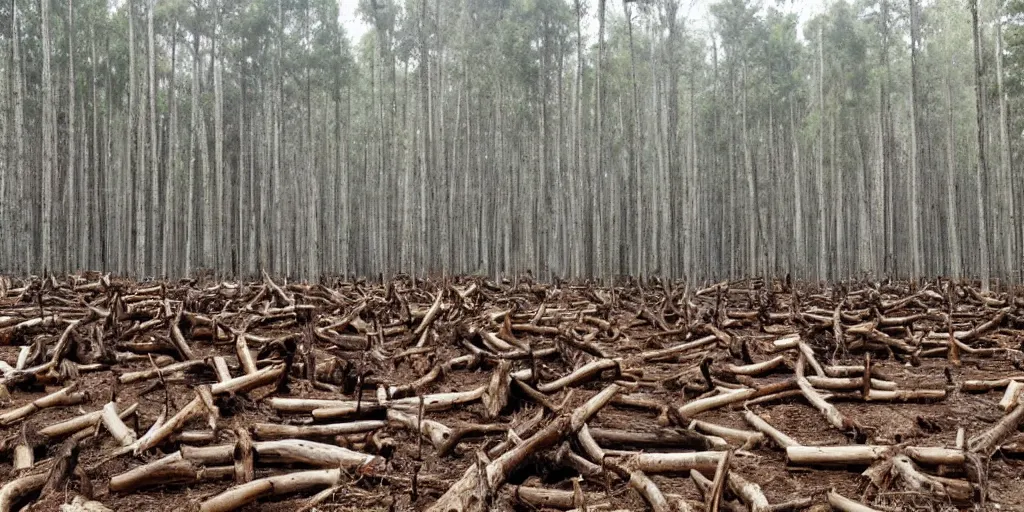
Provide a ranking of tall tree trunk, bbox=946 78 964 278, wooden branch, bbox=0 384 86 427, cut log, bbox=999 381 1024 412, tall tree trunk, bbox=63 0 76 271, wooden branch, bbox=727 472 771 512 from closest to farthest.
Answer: wooden branch, bbox=727 472 771 512
wooden branch, bbox=0 384 86 427
cut log, bbox=999 381 1024 412
tall tree trunk, bbox=946 78 964 278
tall tree trunk, bbox=63 0 76 271

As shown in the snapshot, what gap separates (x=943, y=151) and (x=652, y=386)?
Answer: 1950 cm

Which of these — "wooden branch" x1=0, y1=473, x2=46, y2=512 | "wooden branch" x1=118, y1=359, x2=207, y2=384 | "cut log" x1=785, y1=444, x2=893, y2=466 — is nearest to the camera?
"wooden branch" x1=0, y1=473, x2=46, y2=512

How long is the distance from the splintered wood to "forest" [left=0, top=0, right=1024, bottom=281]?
6.77 m

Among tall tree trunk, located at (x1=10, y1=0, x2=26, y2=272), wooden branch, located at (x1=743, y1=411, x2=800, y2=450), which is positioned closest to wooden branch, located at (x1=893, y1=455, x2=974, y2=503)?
wooden branch, located at (x1=743, y1=411, x2=800, y2=450)

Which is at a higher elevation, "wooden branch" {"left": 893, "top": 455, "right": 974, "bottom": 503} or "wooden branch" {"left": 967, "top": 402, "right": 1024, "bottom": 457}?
"wooden branch" {"left": 967, "top": 402, "right": 1024, "bottom": 457}

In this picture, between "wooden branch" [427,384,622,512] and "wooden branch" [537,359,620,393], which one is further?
"wooden branch" [537,359,620,393]

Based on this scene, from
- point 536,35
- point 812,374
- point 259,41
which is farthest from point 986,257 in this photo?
point 259,41

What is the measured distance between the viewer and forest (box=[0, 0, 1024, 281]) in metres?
13.1

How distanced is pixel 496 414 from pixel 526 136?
16.9m

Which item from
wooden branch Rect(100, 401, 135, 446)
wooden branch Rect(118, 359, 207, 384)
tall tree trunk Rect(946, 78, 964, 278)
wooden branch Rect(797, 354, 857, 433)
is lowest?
wooden branch Rect(797, 354, 857, 433)

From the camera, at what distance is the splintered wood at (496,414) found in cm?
222

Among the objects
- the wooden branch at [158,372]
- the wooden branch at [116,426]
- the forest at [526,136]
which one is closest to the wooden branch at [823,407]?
the wooden branch at [116,426]

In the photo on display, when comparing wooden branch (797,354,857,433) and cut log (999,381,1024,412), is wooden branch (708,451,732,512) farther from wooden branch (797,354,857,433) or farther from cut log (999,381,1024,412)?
cut log (999,381,1024,412)

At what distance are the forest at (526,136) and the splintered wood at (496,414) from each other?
22.2 feet
